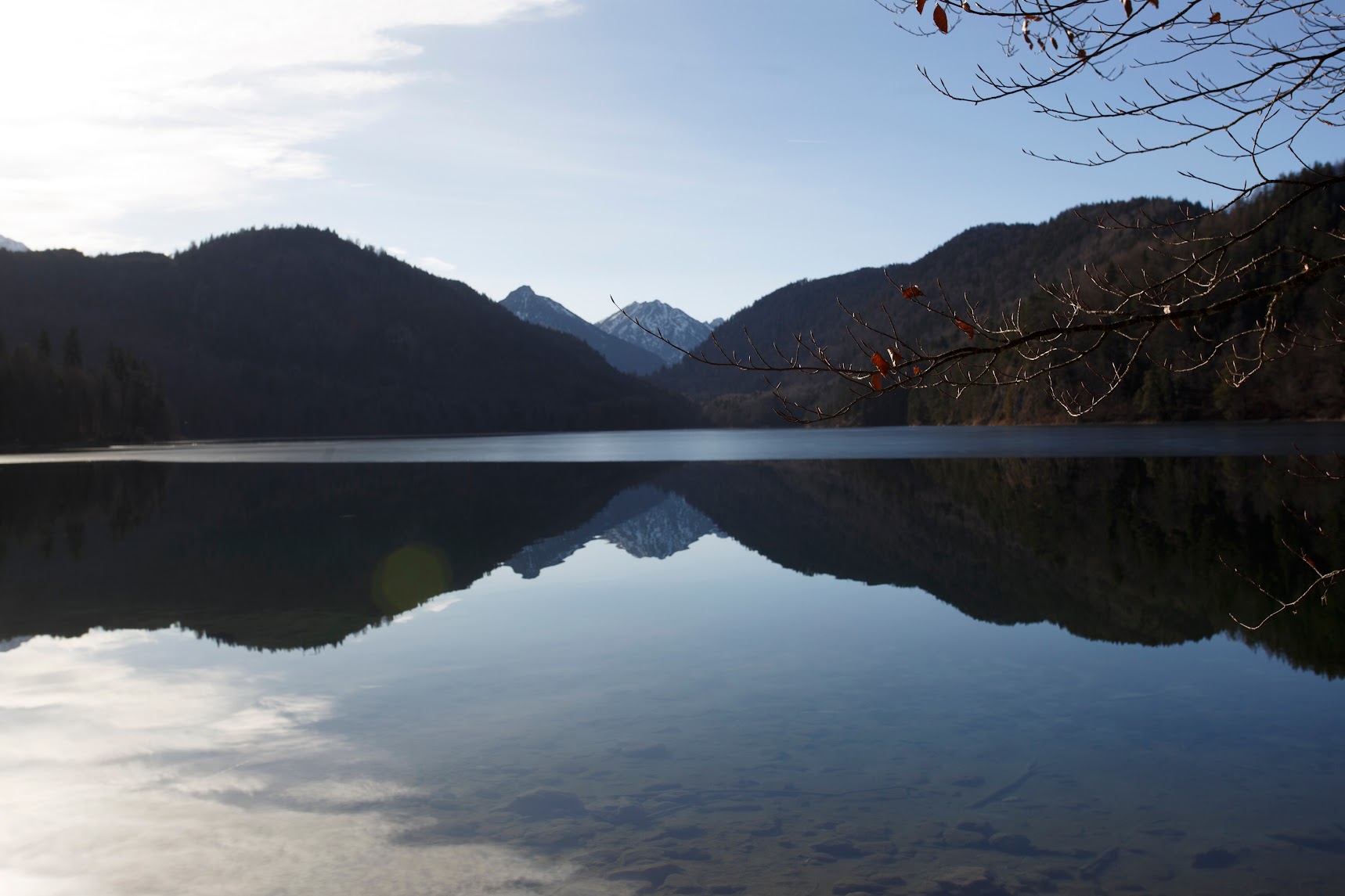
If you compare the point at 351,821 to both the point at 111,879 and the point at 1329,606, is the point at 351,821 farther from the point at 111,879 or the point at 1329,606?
the point at 1329,606

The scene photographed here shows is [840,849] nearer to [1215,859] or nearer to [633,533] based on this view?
[1215,859]

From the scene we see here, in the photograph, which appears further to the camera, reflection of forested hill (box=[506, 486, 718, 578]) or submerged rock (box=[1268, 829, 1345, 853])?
reflection of forested hill (box=[506, 486, 718, 578])

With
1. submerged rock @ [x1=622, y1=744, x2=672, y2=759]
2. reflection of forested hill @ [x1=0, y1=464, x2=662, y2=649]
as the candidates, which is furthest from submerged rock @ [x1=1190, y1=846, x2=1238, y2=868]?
reflection of forested hill @ [x1=0, y1=464, x2=662, y2=649]

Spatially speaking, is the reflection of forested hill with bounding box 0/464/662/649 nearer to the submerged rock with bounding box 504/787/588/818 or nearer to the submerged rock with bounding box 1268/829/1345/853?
the submerged rock with bounding box 504/787/588/818

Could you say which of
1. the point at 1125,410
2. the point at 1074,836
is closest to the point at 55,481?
the point at 1074,836

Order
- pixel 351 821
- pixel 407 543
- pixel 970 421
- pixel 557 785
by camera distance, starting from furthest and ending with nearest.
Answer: pixel 970 421 → pixel 407 543 → pixel 557 785 → pixel 351 821

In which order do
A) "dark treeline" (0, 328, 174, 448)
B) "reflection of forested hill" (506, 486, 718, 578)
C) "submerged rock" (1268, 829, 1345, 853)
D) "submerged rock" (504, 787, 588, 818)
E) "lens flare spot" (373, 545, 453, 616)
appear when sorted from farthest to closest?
"dark treeline" (0, 328, 174, 448)
"reflection of forested hill" (506, 486, 718, 578)
"lens flare spot" (373, 545, 453, 616)
"submerged rock" (504, 787, 588, 818)
"submerged rock" (1268, 829, 1345, 853)

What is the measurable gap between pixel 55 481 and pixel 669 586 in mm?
41937

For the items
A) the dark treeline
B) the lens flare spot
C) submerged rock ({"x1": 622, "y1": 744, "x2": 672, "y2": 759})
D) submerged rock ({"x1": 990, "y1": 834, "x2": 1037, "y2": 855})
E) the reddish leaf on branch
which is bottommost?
submerged rock ({"x1": 990, "y1": 834, "x2": 1037, "y2": 855})

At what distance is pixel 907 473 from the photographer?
43312mm

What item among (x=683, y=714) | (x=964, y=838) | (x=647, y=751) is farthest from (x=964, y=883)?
(x=683, y=714)

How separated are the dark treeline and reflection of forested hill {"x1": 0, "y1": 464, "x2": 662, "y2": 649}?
69205 millimetres

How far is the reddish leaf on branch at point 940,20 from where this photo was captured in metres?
4.57

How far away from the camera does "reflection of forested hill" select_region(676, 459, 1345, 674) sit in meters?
14.6
